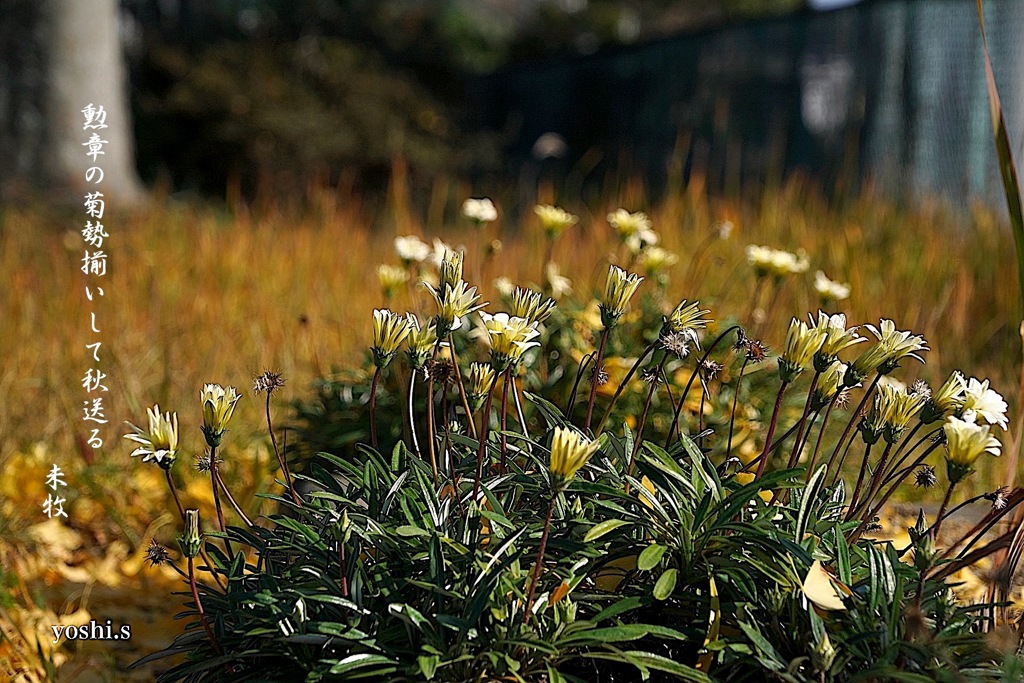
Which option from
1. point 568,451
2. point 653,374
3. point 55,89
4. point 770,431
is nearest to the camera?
point 568,451

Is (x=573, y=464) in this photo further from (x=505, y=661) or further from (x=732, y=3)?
(x=732, y=3)

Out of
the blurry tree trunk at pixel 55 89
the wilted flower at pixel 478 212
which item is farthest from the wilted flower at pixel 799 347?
the blurry tree trunk at pixel 55 89

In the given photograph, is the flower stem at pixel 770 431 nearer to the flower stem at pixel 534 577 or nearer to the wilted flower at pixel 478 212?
the flower stem at pixel 534 577

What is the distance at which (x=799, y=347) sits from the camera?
1328 mm

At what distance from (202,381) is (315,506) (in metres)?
2.10

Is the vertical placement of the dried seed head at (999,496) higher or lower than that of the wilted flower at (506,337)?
lower

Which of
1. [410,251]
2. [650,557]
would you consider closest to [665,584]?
[650,557]

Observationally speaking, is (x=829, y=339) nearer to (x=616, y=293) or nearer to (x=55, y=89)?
(x=616, y=293)

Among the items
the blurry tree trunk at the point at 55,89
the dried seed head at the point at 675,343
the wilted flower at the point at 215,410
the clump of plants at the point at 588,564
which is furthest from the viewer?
the blurry tree trunk at the point at 55,89

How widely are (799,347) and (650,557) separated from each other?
37 centimetres

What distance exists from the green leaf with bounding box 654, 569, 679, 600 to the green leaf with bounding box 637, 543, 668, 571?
0.06 ft

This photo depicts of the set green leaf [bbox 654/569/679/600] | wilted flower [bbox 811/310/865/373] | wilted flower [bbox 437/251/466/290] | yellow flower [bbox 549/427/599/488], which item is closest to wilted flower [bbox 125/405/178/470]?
wilted flower [bbox 437/251/466/290]

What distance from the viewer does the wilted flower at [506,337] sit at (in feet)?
3.98

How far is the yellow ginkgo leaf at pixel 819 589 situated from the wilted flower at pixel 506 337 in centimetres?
41
